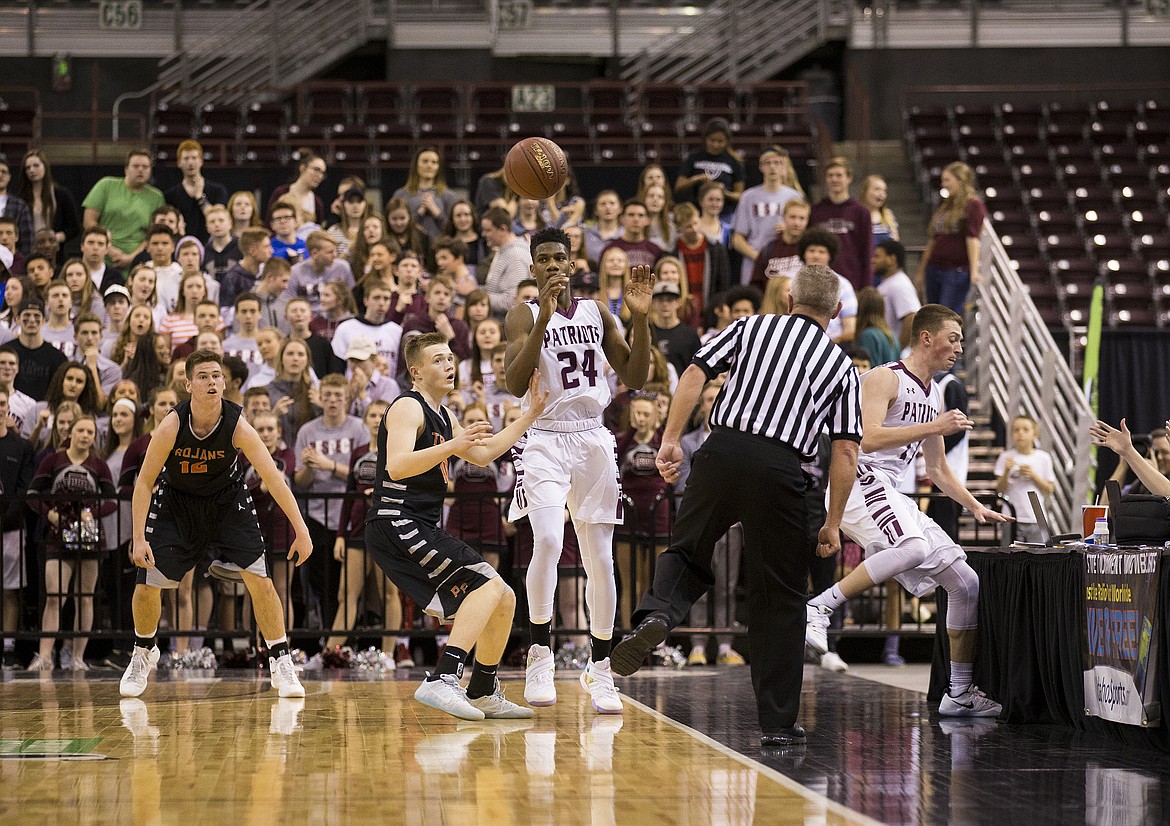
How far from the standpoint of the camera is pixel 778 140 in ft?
60.7

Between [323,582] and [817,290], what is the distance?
5538 millimetres

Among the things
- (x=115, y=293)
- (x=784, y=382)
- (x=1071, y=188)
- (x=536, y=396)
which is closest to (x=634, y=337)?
(x=536, y=396)

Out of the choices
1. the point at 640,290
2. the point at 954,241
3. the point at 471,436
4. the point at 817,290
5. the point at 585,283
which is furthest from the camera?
the point at 954,241

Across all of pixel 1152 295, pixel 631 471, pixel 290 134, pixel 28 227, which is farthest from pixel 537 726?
pixel 290 134

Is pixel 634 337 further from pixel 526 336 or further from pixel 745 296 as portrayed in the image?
pixel 745 296

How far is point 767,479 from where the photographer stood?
19.8 feet

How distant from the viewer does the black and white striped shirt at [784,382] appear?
240 inches

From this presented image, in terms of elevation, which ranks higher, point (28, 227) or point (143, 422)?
point (28, 227)

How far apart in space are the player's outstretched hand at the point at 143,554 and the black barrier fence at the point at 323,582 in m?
1.84

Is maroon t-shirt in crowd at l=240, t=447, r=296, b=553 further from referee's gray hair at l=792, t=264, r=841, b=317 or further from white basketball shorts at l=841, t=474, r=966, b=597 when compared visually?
referee's gray hair at l=792, t=264, r=841, b=317

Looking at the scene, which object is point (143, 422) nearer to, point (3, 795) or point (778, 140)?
point (3, 795)

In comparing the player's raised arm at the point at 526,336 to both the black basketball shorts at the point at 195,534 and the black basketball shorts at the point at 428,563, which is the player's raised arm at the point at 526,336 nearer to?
the black basketball shorts at the point at 428,563

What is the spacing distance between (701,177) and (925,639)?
214 inches

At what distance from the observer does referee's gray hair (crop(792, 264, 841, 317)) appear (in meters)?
6.31
